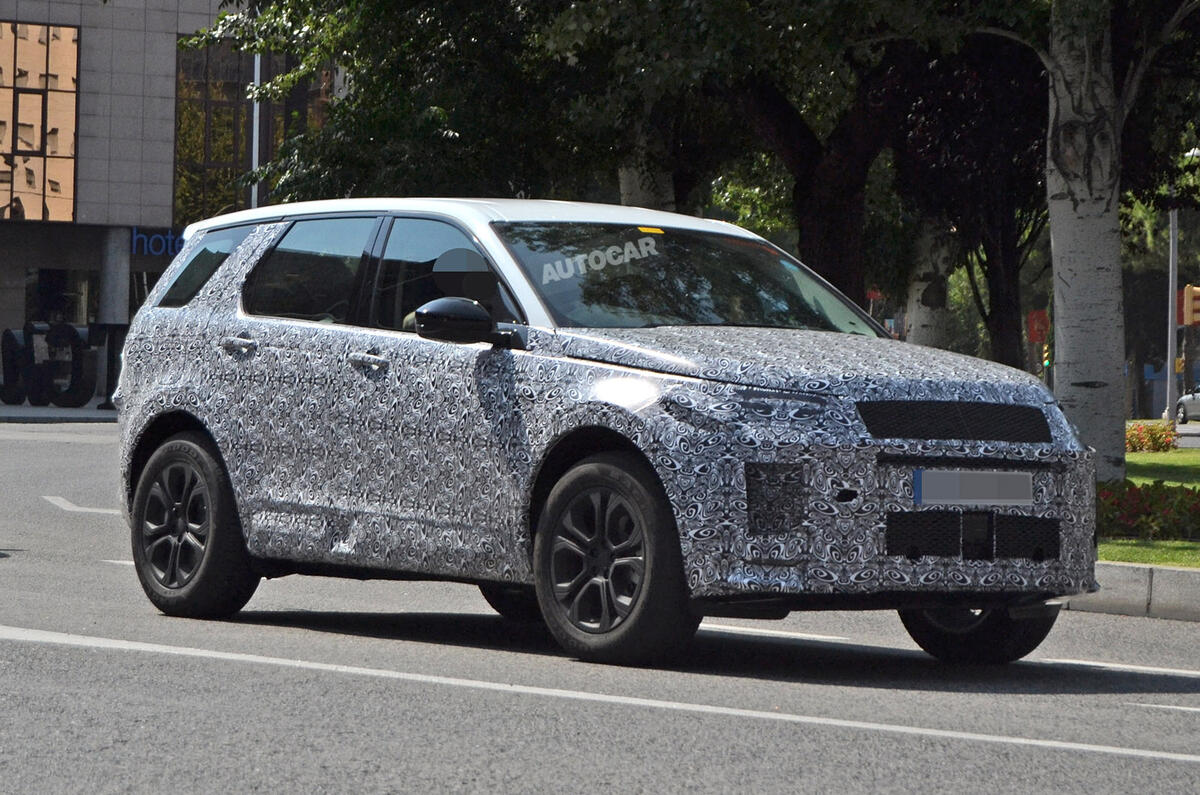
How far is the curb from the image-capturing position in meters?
10.5

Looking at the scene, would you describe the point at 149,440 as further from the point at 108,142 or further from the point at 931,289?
the point at 108,142

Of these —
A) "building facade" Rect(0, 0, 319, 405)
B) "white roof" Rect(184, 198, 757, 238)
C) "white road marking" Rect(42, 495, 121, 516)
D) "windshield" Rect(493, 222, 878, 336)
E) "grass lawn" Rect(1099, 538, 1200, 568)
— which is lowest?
"white road marking" Rect(42, 495, 121, 516)

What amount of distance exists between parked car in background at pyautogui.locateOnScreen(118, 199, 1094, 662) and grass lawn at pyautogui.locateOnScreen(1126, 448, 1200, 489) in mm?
11891

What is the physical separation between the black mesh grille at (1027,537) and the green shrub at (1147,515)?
576cm

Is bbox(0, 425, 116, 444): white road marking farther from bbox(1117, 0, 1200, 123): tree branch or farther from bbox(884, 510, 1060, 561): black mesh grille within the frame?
bbox(884, 510, 1060, 561): black mesh grille

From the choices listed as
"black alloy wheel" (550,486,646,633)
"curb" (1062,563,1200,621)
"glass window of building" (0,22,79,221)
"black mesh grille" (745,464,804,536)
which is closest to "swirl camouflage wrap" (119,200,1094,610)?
"black mesh grille" (745,464,804,536)

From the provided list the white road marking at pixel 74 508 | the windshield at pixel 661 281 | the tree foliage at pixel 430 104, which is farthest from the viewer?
the tree foliage at pixel 430 104

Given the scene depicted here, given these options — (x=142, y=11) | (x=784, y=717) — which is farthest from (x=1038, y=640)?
(x=142, y=11)

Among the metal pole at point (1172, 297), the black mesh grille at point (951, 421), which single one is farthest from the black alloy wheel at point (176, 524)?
the metal pole at point (1172, 297)

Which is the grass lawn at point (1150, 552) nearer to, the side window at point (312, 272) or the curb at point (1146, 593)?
the curb at point (1146, 593)

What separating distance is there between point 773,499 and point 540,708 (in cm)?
Result: 114

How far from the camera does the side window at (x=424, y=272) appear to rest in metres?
8.23

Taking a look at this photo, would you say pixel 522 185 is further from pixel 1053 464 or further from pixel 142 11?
pixel 142 11

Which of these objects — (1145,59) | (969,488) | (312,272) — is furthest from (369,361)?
A: (1145,59)
